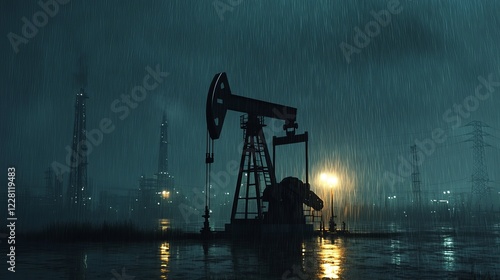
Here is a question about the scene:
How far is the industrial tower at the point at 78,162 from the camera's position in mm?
94750

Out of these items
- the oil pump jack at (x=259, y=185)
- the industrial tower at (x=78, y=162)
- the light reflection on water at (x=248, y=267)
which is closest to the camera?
the light reflection on water at (x=248, y=267)

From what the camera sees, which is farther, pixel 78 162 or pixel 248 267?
pixel 78 162

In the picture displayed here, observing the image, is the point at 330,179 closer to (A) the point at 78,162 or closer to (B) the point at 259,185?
(B) the point at 259,185

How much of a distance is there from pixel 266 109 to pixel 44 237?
1756cm

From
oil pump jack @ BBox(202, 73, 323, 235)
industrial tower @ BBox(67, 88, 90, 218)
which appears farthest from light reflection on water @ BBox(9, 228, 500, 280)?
industrial tower @ BBox(67, 88, 90, 218)

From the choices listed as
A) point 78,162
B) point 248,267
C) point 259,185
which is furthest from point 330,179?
point 78,162

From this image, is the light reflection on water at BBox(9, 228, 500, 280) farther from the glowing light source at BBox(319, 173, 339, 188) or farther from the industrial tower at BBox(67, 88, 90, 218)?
the industrial tower at BBox(67, 88, 90, 218)

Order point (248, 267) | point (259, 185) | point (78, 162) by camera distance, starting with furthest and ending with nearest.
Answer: point (78, 162) < point (259, 185) < point (248, 267)

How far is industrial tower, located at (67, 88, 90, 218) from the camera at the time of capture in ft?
311

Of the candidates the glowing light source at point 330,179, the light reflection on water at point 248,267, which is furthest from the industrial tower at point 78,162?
the light reflection on water at point 248,267

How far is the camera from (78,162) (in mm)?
95250

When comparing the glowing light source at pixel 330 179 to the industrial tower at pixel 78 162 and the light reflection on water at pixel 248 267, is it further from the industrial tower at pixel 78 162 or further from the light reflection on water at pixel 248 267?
the industrial tower at pixel 78 162

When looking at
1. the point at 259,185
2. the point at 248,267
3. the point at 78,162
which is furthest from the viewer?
the point at 78,162

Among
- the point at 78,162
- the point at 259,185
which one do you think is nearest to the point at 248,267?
the point at 259,185
